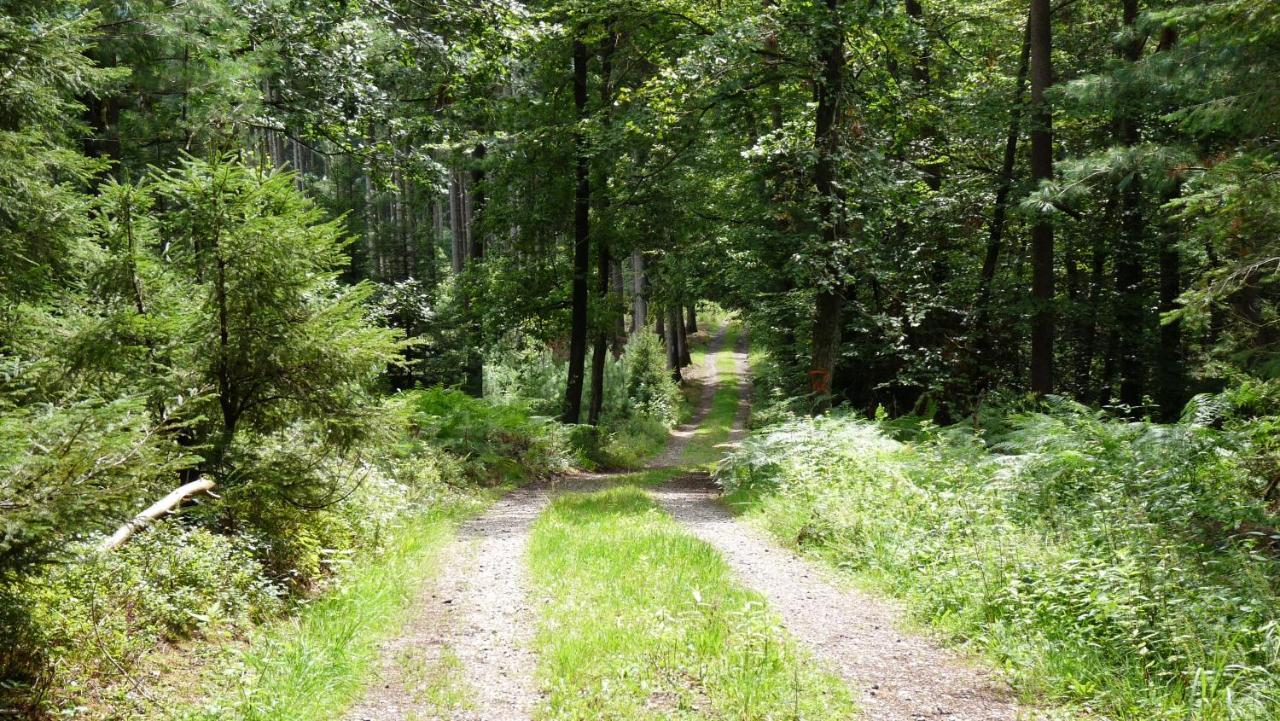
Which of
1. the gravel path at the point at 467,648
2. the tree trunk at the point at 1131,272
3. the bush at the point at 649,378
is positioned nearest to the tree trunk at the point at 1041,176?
the tree trunk at the point at 1131,272

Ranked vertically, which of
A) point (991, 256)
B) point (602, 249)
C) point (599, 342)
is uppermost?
point (602, 249)

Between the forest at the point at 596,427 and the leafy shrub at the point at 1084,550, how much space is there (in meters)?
0.05

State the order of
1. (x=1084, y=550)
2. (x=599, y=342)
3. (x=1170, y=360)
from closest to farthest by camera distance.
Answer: (x=1084, y=550)
(x=1170, y=360)
(x=599, y=342)

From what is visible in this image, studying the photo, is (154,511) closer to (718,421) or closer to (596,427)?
(596,427)

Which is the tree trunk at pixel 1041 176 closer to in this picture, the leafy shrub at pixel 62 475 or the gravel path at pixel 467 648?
the gravel path at pixel 467 648

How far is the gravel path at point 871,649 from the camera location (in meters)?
4.91

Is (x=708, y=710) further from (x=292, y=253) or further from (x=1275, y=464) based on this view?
(x=1275, y=464)

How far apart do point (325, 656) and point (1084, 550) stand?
571 centimetres

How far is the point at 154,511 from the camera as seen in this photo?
18.3 ft

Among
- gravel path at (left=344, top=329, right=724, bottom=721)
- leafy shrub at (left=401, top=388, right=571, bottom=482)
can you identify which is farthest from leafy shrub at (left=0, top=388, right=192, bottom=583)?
leafy shrub at (left=401, top=388, right=571, bottom=482)

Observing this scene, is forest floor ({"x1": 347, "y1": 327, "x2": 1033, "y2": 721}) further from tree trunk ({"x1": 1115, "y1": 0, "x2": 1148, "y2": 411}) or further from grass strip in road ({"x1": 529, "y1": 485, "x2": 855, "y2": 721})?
tree trunk ({"x1": 1115, "y1": 0, "x2": 1148, "y2": 411})

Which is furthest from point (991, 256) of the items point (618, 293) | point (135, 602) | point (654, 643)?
point (135, 602)

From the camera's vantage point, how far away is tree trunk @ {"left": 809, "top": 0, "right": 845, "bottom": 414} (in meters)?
14.1

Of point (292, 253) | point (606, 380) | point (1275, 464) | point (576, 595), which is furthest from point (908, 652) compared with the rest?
point (606, 380)
